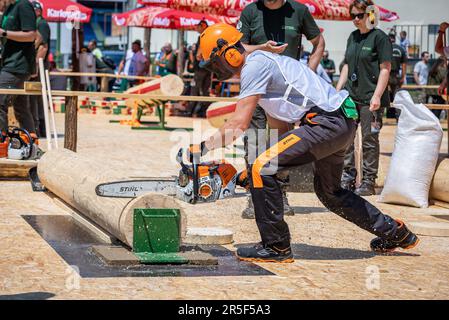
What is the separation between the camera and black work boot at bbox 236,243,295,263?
22.8 feet

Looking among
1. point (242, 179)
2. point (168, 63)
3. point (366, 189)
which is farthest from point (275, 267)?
point (168, 63)

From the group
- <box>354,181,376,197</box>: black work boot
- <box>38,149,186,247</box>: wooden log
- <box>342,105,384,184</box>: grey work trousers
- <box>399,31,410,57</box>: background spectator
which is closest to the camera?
<box>38,149,186,247</box>: wooden log

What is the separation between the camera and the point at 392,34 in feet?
87.0

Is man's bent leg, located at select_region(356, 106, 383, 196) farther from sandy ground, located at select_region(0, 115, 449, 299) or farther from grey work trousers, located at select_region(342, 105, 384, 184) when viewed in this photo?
sandy ground, located at select_region(0, 115, 449, 299)

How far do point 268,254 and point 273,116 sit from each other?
1008 millimetres

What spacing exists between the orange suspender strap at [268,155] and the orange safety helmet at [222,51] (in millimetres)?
598

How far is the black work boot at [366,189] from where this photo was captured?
11328 mm

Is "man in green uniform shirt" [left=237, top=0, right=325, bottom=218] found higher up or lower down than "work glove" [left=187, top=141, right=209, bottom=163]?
higher up

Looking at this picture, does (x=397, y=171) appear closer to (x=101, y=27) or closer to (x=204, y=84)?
(x=204, y=84)

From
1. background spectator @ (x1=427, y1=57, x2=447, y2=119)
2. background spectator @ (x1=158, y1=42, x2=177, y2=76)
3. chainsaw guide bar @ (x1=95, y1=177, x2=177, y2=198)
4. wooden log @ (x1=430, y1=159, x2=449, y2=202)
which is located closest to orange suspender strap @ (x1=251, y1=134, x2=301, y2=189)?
chainsaw guide bar @ (x1=95, y1=177, x2=177, y2=198)

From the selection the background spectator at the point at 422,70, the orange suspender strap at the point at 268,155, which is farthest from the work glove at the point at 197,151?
the background spectator at the point at 422,70

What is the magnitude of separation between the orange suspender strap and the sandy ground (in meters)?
0.63

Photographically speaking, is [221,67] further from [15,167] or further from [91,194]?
[15,167]

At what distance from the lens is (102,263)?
665 centimetres
